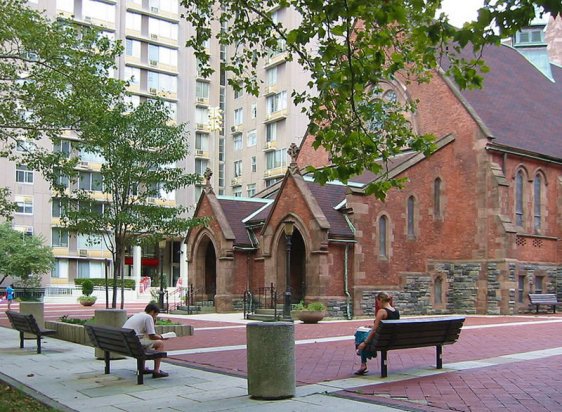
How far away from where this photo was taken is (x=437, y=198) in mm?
32312

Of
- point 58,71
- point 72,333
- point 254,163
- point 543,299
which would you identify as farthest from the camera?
point 254,163

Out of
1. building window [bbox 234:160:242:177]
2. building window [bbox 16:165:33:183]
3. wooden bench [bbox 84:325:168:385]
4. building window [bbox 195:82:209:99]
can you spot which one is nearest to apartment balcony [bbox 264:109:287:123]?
building window [bbox 234:160:242:177]

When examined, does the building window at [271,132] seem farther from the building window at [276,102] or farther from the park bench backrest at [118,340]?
the park bench backrest at [118,340]

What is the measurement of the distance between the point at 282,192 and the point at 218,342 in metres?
12.3

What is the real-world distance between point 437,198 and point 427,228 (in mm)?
1727

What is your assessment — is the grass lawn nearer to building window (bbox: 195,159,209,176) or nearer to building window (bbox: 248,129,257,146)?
building window (bbox: 248,129,257,146)

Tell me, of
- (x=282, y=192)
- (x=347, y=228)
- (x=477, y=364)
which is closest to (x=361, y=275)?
(x=347, y=228)

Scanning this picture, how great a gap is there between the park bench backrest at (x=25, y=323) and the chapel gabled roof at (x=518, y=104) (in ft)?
Result: 74.3

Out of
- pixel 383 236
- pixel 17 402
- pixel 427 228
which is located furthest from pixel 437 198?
pixel 17 402

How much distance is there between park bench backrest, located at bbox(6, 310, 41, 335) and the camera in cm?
1504

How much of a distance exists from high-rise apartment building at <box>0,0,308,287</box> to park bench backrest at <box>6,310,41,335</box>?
40244 mm

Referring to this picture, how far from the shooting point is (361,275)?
27.7 m

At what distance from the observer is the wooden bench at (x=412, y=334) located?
35.1ft

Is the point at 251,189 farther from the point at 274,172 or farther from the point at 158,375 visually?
the point at 158,375
